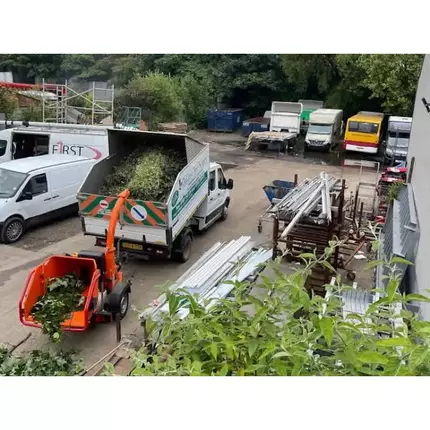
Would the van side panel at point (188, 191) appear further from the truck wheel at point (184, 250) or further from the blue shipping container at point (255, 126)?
the blue shipping container at point (255, 126)

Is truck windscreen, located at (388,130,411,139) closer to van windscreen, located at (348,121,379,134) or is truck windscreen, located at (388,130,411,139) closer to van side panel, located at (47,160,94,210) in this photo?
van windscreen, located at (348,121,379,134)

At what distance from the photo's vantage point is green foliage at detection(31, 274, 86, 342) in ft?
20.0

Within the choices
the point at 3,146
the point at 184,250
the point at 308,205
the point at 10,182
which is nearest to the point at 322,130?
the point at 3,146

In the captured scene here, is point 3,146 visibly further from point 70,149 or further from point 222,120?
point 222,120

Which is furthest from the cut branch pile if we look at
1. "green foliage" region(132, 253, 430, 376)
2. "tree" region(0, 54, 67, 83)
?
"tree" region(0, 54, 67, 83)

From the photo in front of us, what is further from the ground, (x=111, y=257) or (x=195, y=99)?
(x=195, y=99)

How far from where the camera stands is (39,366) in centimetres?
509

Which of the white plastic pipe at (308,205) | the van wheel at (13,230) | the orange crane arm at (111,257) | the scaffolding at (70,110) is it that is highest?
the scaffolding at (70,110)

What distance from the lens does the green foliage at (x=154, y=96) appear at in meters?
23.6

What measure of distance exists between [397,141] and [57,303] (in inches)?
697

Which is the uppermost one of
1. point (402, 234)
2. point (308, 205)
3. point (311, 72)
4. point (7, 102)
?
point (311, 72)

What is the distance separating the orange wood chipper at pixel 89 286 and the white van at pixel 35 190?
3.79 metres

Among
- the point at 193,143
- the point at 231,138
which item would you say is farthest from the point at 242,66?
the point at 193,143

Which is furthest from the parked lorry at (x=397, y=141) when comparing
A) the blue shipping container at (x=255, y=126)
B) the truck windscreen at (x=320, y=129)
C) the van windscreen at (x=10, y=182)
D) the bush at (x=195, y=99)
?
the van windscreen at (x=10, y=182)
